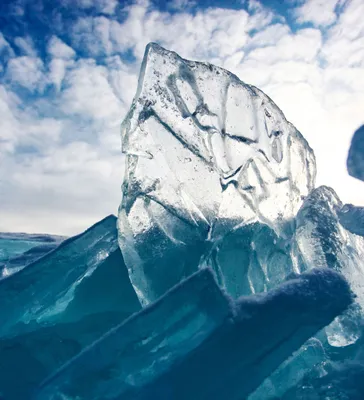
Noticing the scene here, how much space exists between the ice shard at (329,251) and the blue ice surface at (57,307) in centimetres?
142

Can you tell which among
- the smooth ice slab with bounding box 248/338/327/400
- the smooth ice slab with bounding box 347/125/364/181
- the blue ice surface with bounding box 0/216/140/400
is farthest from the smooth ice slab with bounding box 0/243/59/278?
the smooth ice slab with bounding box 347/125/364/181

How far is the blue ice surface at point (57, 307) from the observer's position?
8.02ft

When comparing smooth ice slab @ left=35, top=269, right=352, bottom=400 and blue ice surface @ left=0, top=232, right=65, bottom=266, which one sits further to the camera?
blue ice surface @ left=0, top=232, right=65, bottom=266

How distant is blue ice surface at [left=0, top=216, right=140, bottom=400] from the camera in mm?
2445

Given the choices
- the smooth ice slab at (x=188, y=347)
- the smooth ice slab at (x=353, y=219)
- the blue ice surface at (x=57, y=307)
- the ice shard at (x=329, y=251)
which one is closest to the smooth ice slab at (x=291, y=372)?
the ice shard at (x=329, y=251)

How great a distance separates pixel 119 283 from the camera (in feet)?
A: 9.32

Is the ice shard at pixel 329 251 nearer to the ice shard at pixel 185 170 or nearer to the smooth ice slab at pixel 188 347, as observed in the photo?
the ice shard at pixel 185 170

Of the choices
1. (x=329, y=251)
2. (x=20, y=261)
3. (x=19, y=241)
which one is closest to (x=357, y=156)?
(x=329, y=251)

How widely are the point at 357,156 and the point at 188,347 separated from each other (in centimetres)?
323

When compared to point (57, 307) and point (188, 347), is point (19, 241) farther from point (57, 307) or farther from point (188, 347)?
point (188, 347)

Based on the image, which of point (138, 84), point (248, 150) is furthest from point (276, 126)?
point (138, 84)

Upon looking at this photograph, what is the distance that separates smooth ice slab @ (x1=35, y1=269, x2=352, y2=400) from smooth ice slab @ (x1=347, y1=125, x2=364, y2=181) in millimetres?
2673

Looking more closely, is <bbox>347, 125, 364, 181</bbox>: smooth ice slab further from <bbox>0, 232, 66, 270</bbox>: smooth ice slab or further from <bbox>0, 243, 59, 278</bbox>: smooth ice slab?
<bbox>0, 232, 66, 270</bbox>: smooth ice slab

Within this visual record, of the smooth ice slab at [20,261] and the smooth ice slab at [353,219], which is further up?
the smooth ice slab at [20,261]
